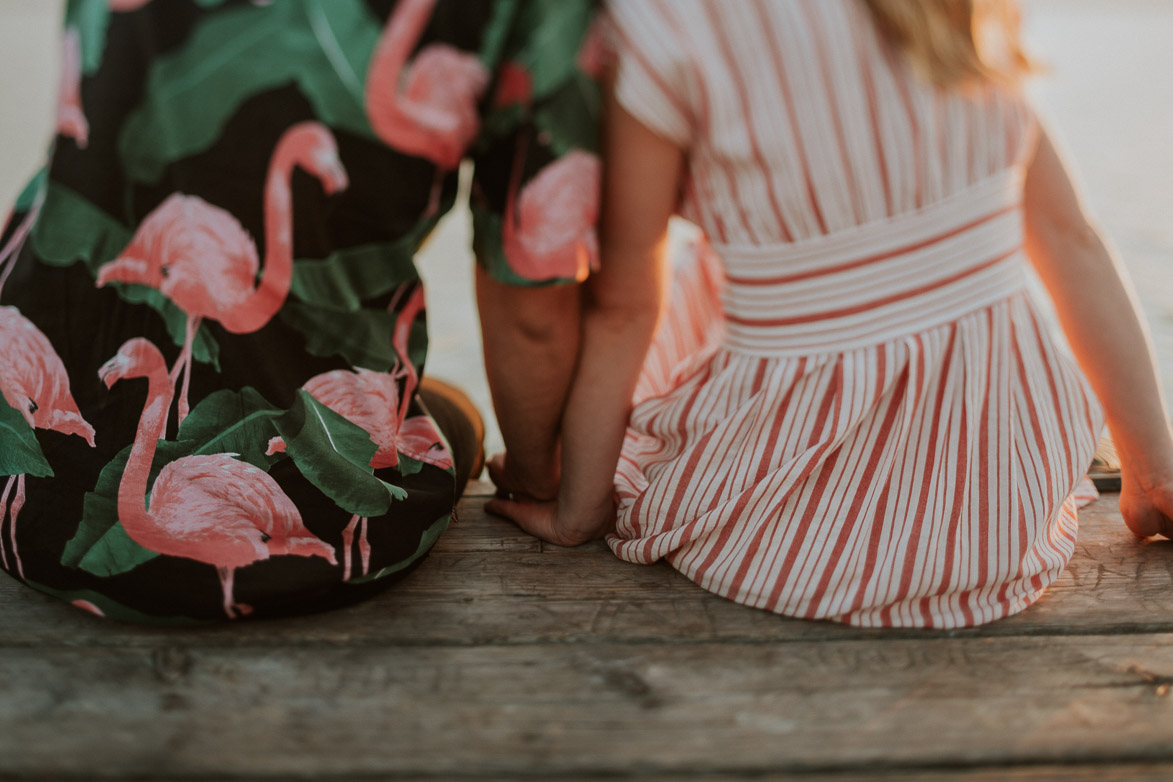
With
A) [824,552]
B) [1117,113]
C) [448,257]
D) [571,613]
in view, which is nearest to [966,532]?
[824,552]

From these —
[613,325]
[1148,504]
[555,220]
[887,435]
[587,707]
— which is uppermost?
[555,220]

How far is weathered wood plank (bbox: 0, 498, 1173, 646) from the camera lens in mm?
1005

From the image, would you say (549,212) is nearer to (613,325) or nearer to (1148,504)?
(613,325)

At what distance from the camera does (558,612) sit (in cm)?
106

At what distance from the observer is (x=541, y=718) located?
899 mm

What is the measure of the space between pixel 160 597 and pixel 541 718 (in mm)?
430

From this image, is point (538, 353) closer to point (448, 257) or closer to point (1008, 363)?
point (1008, 363)

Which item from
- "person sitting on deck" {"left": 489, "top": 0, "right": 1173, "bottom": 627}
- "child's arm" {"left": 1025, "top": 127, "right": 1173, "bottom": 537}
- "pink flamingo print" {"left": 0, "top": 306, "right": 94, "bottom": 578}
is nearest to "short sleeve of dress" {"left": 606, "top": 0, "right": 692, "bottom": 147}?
"person sitting on deck" {"left": 489, "top": 0, "right": 1173, "bottom": 627}

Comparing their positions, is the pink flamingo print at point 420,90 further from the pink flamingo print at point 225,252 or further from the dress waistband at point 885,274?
the dress waistband at point 885,274

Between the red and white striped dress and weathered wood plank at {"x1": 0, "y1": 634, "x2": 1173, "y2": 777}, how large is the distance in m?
0.10

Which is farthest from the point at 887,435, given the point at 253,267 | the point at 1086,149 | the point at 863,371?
the point at 1086,149

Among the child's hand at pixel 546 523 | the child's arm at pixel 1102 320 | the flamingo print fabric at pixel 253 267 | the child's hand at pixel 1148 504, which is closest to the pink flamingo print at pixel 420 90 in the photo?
the flamingo print fabric at pixel 253 267

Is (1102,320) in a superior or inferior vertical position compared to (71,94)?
inferior

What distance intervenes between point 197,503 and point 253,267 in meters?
0.27
